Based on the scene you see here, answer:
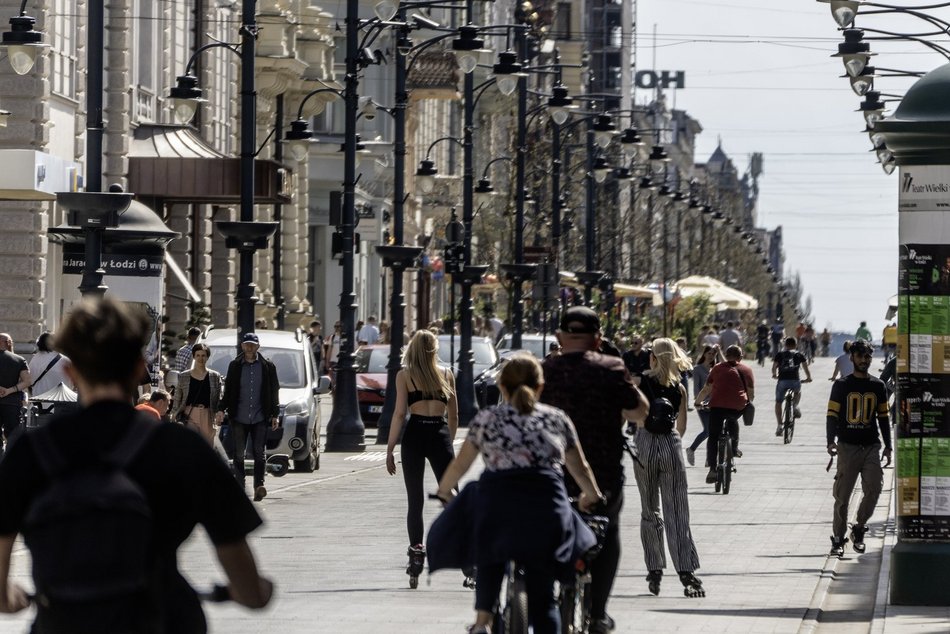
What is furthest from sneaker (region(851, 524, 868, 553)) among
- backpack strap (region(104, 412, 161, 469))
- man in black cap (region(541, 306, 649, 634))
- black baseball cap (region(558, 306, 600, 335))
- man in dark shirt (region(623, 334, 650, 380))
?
man in dark shirt (region(623, 334, 650, 380))

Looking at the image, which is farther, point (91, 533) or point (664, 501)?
point (664, 501)

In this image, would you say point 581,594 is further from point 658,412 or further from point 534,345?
point 534,345

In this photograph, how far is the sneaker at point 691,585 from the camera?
13875 millimetres

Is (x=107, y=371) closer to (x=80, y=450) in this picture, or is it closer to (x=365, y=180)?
(x=80, y=450)

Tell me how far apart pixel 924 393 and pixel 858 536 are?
438 centimetres

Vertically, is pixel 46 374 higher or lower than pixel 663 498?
higher

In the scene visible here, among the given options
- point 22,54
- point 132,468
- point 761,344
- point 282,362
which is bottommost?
point 761,344

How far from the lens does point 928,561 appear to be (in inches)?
518

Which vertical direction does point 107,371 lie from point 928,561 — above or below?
above

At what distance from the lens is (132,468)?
513cm

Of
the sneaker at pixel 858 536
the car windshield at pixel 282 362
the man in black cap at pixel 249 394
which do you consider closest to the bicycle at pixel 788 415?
the car windshield at pixel 282 362

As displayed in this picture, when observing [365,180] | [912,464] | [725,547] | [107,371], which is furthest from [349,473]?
[365,180]

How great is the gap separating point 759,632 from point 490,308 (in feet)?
175

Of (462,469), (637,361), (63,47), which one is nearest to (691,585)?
(462,469)
